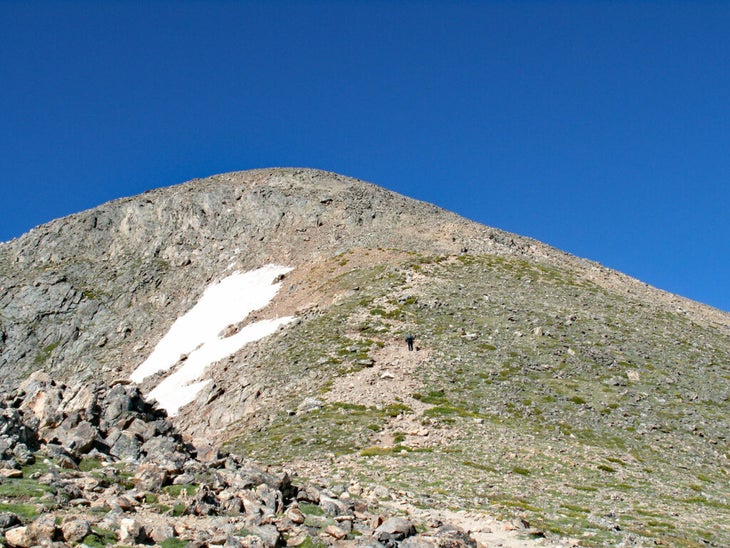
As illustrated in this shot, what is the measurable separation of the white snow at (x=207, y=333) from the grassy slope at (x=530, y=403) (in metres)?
8.57

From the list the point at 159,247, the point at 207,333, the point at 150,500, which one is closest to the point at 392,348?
the point at 207,333

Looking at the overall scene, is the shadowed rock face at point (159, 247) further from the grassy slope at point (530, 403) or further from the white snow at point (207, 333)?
the grassy slope at point (530, 403)

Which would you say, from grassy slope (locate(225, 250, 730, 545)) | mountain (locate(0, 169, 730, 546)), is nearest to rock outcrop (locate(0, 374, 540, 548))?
mountain (locate(0, 169, 730, 546))

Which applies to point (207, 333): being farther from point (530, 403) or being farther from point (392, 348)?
point (530, 403)

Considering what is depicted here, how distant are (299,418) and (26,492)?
23.8 metres

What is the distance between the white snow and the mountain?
1.10 ft

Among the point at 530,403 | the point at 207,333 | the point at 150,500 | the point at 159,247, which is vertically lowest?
the point at 150,500

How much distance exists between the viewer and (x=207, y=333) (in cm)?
6962

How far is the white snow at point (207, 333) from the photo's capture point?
57.0 meters

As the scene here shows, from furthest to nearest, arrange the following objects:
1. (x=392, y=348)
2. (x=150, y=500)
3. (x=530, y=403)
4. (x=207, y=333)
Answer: (x=207, y=333) → (x=392, y=348) → (x=530, y=403) → (x=150, y=500)

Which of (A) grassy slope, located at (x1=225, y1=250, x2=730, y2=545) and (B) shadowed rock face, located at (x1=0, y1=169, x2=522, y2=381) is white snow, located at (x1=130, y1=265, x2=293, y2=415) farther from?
(A) grassy slope, located at (x1=225, y1=250, x2=730, y2=545)

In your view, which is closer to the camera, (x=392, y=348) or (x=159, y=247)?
(x=392, y=348)

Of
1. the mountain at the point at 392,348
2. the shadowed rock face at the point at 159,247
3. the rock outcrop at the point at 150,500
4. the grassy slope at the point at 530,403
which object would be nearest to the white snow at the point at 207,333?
the mountain at the point at 392,348

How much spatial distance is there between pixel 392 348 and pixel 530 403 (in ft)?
39.7
